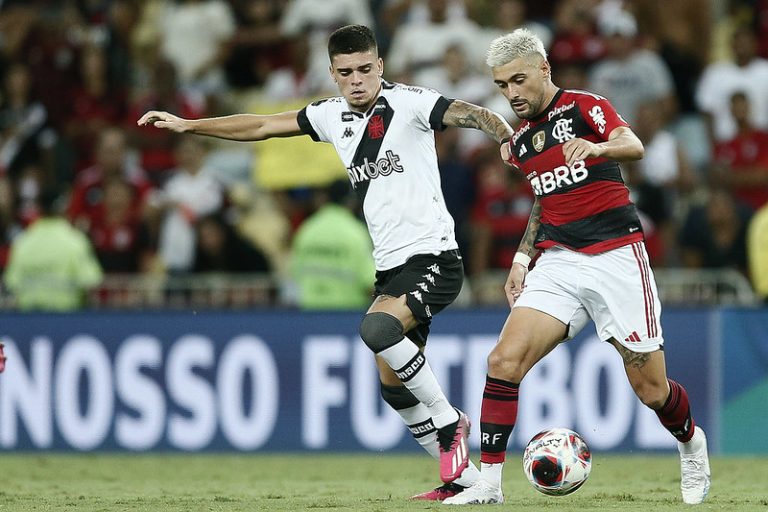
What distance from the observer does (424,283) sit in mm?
8289

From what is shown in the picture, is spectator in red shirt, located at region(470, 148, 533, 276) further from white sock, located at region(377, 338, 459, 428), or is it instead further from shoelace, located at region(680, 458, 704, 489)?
shoelace, located at region(680, 458, 704, 489)

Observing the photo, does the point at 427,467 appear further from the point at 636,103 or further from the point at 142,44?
the point at 142,44

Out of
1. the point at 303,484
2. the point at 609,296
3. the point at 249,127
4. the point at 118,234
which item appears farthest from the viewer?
the point at 118,234

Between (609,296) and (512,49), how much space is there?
4.84 ft

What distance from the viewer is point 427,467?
1166cm

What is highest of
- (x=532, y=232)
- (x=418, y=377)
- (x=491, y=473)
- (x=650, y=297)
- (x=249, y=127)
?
(x=249, y=127)

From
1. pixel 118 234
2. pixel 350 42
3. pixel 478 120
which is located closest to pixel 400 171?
pixel 478 120

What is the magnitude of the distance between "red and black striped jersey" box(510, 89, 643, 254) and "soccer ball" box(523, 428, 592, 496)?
1.11 m

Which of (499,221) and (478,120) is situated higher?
(478,120)

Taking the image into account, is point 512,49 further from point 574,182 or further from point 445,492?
point 445,492

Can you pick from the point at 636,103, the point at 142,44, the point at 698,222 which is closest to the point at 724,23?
the point at 636,103

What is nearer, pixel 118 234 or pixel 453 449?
pixel 453 449

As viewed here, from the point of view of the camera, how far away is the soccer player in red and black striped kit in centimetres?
781

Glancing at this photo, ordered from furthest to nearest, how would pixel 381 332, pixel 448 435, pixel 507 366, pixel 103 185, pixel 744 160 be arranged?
pixel 103 185 < pixel 744 160 < pixel 448 435 < pixel 381 332 < pixel 507 366
